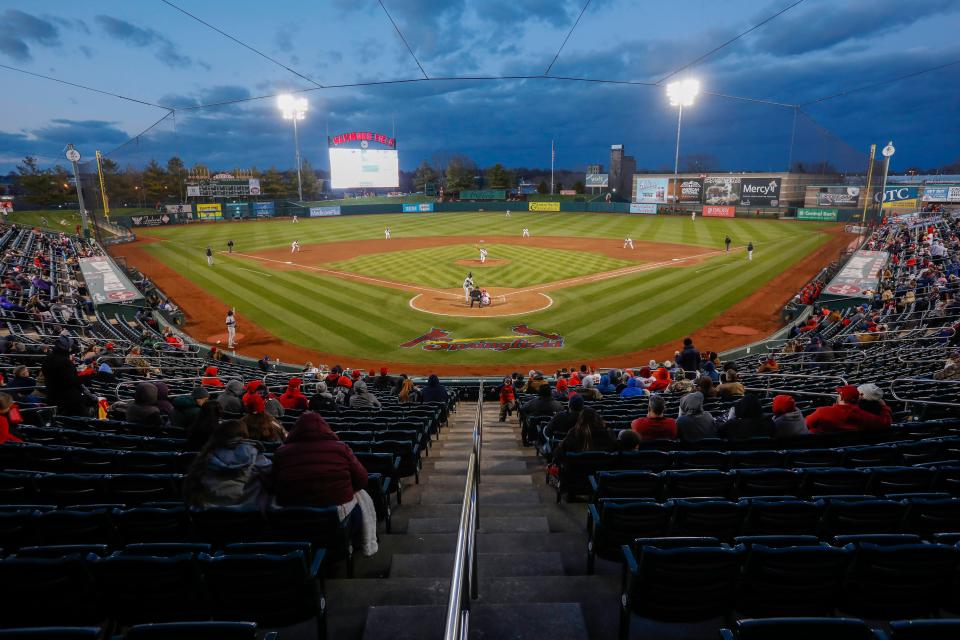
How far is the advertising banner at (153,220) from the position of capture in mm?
70812

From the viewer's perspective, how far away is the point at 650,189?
83812mm

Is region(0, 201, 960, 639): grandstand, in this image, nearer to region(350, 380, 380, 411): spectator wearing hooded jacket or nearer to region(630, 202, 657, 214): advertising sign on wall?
region(350, 380, 380, 411): spectator wearing hooded jacket

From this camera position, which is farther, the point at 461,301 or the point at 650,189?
the point at 650,189

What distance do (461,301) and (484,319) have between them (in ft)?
11.0

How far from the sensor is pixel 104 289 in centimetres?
2509

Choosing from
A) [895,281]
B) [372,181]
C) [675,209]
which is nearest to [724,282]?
[895,281]

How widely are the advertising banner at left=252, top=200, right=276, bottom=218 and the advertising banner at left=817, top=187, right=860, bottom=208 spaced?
76.3m

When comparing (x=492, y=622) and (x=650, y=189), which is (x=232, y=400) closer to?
(x=492, y=622)

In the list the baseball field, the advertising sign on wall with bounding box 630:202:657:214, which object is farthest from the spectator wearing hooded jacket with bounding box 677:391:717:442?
the advertising sign on wall with bounding box 630:202:657:214

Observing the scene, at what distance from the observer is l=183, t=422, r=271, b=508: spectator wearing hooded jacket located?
450 centimetres

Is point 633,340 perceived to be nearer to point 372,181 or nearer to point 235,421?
point 235,421

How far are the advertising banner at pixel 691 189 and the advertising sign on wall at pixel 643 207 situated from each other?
461 centimetres

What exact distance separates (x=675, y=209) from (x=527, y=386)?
7036 cm

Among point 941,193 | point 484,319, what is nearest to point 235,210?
point 484,319
